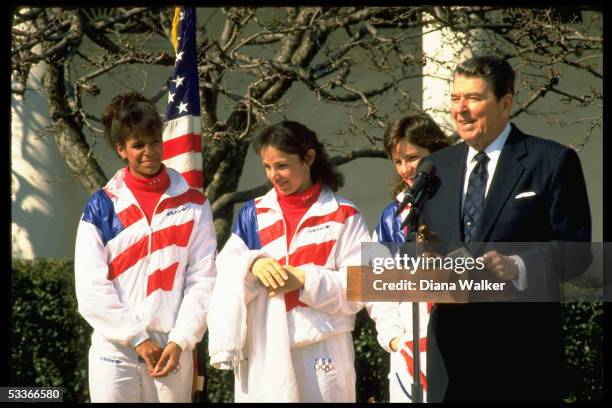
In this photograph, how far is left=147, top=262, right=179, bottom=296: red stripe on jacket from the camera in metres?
4.48

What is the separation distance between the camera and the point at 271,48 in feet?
26.1

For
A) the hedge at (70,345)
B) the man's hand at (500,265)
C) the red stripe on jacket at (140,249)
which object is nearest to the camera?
the man's hand at (500,265)

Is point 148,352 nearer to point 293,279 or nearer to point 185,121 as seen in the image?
point 293,279

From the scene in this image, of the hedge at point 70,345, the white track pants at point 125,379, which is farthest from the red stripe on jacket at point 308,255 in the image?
the hedge at point 70,345

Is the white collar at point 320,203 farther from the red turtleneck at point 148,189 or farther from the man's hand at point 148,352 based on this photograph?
the man's hand at point 148,352

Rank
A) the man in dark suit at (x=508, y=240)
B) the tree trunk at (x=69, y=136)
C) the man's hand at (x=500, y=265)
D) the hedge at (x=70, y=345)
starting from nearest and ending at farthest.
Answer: the man's hand at (x=500, y=265), the man in dark suit at (x=508, y=240), the hedge at (x=70, y=345), the tree trunk at (x=69, y=136)

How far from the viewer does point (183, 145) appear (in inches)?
207

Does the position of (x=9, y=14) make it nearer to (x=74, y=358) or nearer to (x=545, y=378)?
(x=74, y=358)

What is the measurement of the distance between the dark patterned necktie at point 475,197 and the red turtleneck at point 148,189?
4.72ft

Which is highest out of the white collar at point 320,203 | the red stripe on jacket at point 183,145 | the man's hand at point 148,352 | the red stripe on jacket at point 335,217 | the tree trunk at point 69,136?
the tree trunk at point 69,136

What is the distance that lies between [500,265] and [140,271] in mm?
1648

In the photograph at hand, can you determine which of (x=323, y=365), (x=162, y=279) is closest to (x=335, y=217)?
(x=323, y=365)

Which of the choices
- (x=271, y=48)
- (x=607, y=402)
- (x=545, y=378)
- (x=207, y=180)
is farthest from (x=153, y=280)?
(x=271, y=48)

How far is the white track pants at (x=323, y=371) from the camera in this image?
437 cm
